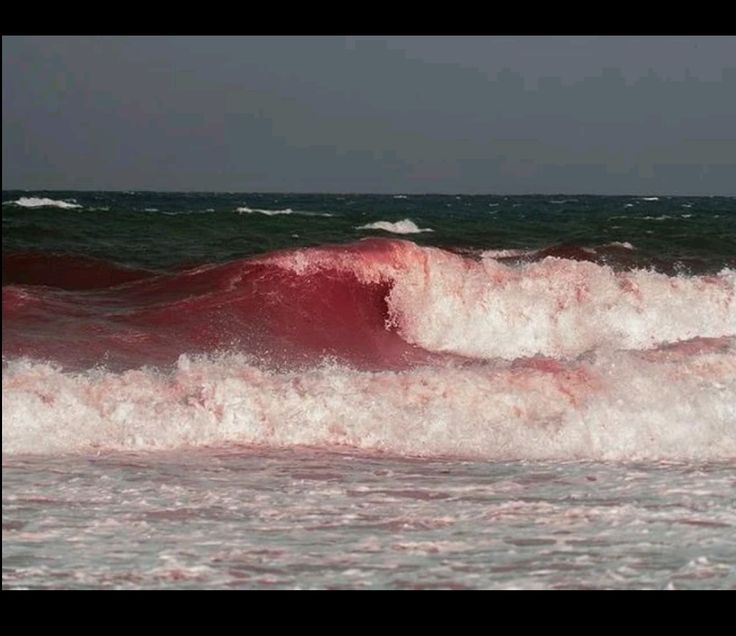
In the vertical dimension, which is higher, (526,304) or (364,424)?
(526,304)

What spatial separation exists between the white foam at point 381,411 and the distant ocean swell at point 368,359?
17mm

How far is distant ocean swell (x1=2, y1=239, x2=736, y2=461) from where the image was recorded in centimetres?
834

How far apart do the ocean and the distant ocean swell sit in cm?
3

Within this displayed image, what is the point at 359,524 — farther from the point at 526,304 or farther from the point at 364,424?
the point at 526,304

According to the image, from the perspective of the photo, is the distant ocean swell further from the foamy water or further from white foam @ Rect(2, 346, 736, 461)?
the foamy water

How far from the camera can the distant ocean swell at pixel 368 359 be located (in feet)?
27.4

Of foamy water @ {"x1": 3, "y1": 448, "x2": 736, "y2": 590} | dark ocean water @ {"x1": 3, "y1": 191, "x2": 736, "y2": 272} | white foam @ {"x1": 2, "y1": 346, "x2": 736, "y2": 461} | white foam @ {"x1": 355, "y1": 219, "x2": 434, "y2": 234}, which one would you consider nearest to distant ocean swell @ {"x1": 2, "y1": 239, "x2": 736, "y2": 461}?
white foam @ {"x1": 2, "y1": 346, "x2": 736, "y2": 461}

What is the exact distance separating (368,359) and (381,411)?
291 cm

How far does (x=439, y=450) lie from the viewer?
824cm

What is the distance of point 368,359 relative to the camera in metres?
11.7

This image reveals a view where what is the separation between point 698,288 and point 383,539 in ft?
39.1

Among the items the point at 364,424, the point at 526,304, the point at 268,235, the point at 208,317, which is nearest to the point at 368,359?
the point at 208,317

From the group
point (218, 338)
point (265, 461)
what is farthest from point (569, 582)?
point (218, 338)
